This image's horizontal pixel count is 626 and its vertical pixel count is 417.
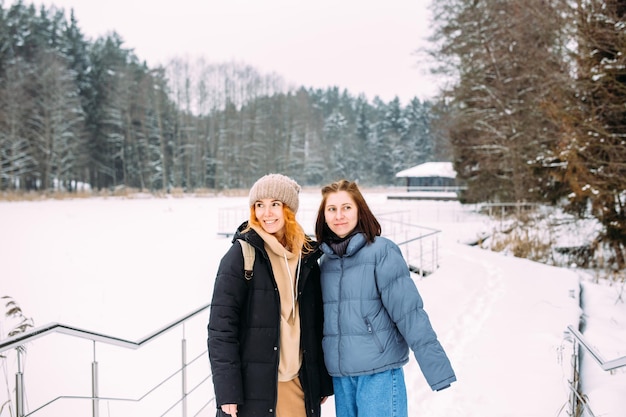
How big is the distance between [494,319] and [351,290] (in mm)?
4069

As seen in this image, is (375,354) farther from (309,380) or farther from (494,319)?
(494,319)

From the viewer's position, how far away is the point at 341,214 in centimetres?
218

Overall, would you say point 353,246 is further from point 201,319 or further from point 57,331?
point 201,319

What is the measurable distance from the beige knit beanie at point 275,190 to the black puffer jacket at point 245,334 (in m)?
0.21

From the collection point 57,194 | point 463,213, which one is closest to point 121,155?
point 57,194

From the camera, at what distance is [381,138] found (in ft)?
197

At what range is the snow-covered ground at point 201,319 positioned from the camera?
3.62m

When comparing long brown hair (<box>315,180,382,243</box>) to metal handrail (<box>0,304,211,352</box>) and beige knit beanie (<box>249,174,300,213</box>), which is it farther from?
metal handrail (<box>0,304,211,352</box>)

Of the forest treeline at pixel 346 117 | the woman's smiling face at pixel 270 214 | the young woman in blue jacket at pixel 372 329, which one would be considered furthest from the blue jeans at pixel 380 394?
the forest treeline at pixel 346 117

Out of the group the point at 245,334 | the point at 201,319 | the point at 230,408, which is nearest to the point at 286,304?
the point at 245,334

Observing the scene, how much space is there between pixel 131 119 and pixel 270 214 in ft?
129

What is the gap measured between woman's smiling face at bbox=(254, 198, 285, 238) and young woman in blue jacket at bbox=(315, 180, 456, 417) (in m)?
0.26

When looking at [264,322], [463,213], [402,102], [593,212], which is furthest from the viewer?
[402,102]

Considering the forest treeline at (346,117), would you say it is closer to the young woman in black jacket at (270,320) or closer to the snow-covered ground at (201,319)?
the snow-covered ground at (201,319)
